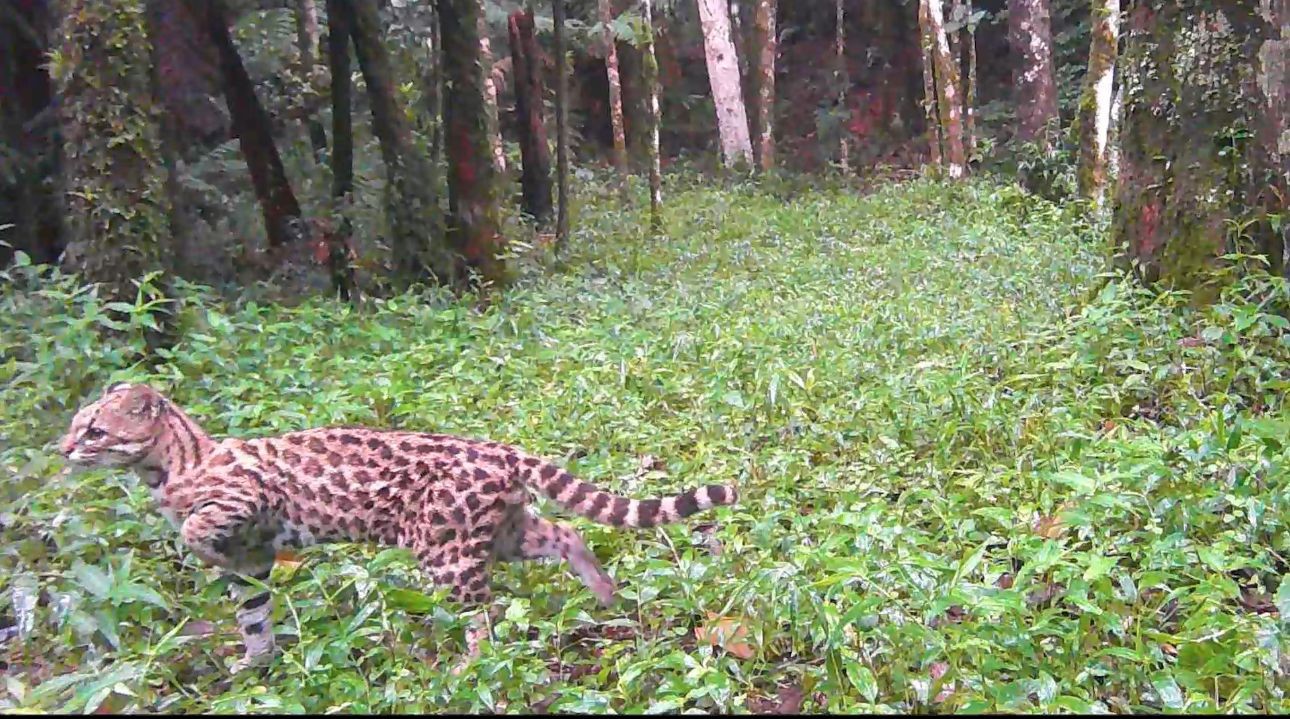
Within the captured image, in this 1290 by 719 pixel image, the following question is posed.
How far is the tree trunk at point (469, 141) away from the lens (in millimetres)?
13273

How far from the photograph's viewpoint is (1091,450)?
592 cm

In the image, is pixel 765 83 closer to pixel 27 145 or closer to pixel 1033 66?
pixel 1033 66

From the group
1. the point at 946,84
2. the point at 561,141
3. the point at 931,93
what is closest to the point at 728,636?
the point at 561,141

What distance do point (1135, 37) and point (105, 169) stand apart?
24.4ft

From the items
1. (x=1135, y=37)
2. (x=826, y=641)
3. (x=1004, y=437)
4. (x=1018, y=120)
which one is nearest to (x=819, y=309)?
(x=1135, y=37)

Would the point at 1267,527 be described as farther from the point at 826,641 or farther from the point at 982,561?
the point at 826,641

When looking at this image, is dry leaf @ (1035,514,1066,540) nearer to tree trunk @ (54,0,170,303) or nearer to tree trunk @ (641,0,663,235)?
tree trunk @ (54,0,170,303)

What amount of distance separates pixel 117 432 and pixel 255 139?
9546 millimetres

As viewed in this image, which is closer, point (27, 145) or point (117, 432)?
point (117, 432)

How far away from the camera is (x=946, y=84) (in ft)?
68.0

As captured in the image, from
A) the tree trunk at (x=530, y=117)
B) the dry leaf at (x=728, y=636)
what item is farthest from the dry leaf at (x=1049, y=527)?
the tree trunk at (x=530, y=117)

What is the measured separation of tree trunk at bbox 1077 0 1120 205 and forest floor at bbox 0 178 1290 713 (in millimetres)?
5877

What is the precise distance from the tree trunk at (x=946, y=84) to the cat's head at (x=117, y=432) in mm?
17428

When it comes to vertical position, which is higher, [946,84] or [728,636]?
[946,84]
